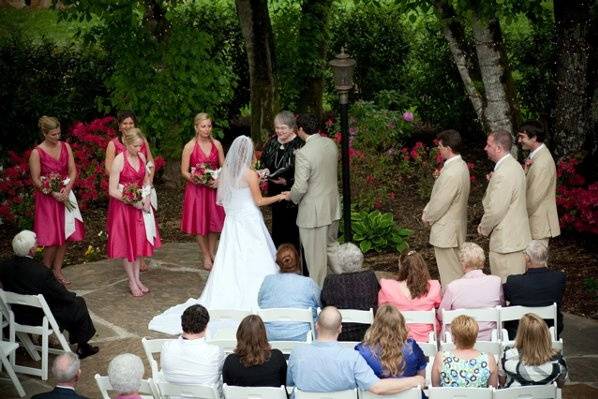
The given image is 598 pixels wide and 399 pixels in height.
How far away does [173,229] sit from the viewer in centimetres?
1345

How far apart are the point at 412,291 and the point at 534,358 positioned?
1.39 meters

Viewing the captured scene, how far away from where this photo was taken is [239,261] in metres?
9.91

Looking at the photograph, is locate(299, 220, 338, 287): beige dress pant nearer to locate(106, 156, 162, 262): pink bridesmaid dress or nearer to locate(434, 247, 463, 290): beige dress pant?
locate(434, 247, 463, 290): beige dress pant

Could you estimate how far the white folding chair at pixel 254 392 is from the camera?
21.6ft

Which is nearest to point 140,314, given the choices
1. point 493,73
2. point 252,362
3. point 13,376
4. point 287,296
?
point 13,376

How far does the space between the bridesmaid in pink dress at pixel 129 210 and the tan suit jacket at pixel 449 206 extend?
110 inches

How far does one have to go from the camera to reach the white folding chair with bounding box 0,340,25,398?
816 cm

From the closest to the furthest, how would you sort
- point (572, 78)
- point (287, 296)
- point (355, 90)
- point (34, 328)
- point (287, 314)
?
point (287, 314) → point (287, 296) → point (34, 328) → point (572, 78) → point (355, 90)

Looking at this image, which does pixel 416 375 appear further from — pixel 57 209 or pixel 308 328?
pixel 57 209

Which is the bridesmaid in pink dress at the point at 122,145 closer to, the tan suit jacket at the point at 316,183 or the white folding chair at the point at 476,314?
the tan suit jacket at the point at 316,183

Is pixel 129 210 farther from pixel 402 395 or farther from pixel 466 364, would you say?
pixel 466 364

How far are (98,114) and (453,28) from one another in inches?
247

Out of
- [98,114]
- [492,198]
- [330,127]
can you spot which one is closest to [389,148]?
[330,127]

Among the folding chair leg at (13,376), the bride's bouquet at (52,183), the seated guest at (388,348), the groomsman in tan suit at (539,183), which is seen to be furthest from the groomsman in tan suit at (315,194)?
Result: the folding chair leg at (13,376)
